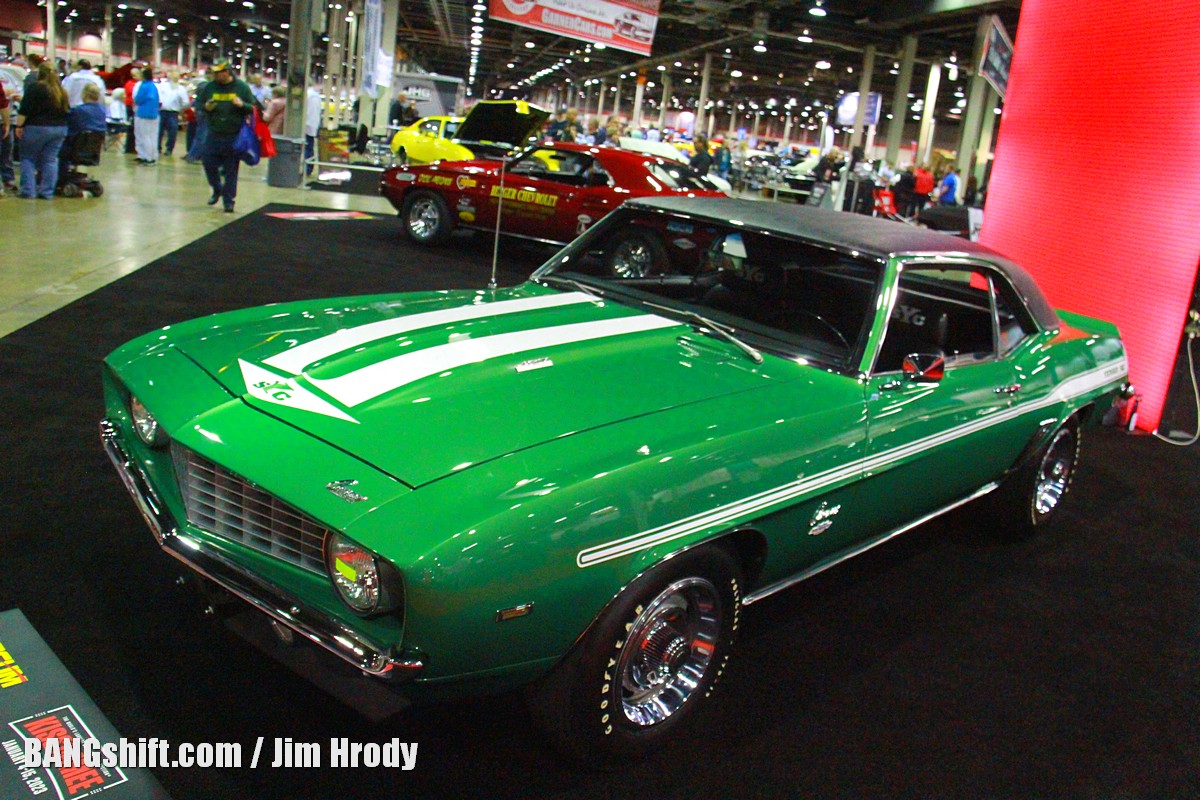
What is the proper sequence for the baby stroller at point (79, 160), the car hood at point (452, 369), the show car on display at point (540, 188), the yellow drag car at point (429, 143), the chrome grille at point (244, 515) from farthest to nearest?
the yellow drag car at point (429, 143) → the baby stroller at point (79, 160) → the show car on display at point (540, 188) → the car hood at point (452, 369) → the chrome grille at point (244, 515)

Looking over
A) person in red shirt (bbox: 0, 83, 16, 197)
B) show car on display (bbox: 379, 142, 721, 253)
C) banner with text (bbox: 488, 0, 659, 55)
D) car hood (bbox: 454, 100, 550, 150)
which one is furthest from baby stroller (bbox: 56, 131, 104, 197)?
banner with text (bbox: 488, 0, 659, 55)

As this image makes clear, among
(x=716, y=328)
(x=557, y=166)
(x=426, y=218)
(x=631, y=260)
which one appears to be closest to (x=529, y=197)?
(x=557, y=166)

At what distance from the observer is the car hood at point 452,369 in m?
2.26

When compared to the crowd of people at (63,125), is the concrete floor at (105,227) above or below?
below

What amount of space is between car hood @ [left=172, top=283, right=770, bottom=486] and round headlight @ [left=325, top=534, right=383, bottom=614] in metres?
0.20

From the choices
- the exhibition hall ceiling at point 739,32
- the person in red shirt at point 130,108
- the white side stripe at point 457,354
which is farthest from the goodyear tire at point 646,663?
the exhibition hall ceiling at point 739,32

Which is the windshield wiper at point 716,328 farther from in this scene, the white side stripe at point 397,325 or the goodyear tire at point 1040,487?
the goodyear tire at point 1040,487

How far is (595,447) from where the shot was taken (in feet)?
7.38

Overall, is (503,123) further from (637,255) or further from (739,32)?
(739,32)

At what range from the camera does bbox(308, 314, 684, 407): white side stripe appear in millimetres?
2475

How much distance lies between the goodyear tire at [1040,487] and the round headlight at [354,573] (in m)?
2.96

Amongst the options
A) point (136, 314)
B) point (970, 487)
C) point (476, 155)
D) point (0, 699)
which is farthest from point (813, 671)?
point (476, 155)

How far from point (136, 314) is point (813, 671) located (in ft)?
16.1

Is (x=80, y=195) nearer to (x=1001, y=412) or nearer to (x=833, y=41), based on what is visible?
(x=1001, y=412)
